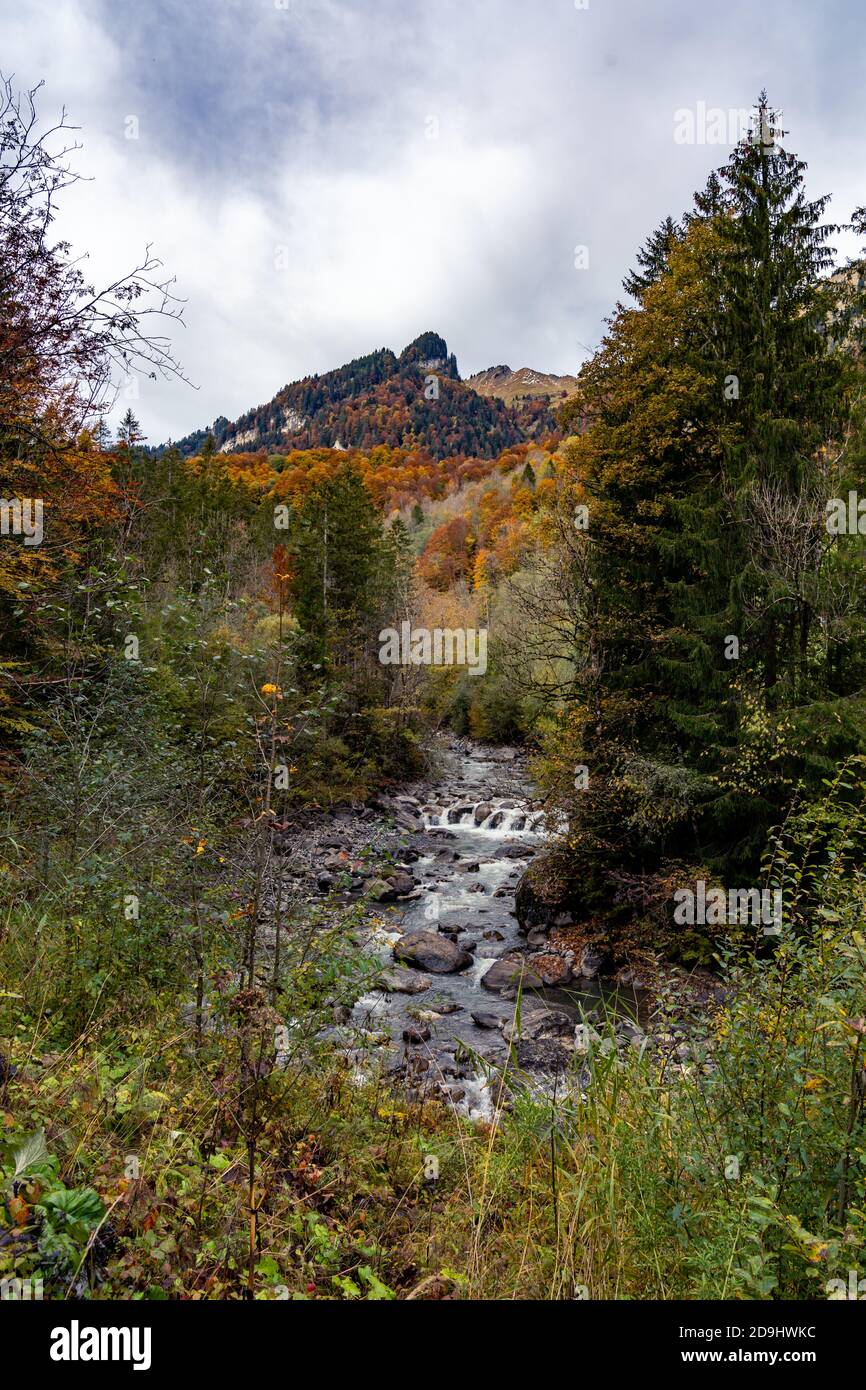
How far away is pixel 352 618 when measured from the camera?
25562 mm

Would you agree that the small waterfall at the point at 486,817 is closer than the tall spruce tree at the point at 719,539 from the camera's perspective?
No

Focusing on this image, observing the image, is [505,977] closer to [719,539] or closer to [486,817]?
[719,539]

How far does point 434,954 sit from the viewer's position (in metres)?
12.6

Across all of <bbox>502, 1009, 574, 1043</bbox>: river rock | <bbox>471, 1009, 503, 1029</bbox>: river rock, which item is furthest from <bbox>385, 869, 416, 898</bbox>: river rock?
<bbox>502, 1009, 574, 1043</bbox>: river rock

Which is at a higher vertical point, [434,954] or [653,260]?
[653,260]

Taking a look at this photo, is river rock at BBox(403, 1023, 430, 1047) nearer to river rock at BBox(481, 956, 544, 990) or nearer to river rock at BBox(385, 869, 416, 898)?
river rock at BBox(481, 956, 544, 990)

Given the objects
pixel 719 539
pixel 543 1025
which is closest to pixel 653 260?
pixel 719 539

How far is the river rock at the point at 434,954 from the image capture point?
12391 mm

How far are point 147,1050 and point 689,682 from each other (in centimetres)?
1109

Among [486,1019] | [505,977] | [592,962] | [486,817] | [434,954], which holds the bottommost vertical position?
[486,1019]

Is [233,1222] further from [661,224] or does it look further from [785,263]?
[661,224]

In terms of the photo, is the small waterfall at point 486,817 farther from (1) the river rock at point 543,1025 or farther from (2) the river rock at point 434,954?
(1) the river rock at point 543,1025

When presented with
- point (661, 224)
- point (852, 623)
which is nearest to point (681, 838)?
point (852, 623)

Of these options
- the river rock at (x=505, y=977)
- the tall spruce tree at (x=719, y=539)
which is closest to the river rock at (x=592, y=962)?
the river rock at (x=505, y=977)
